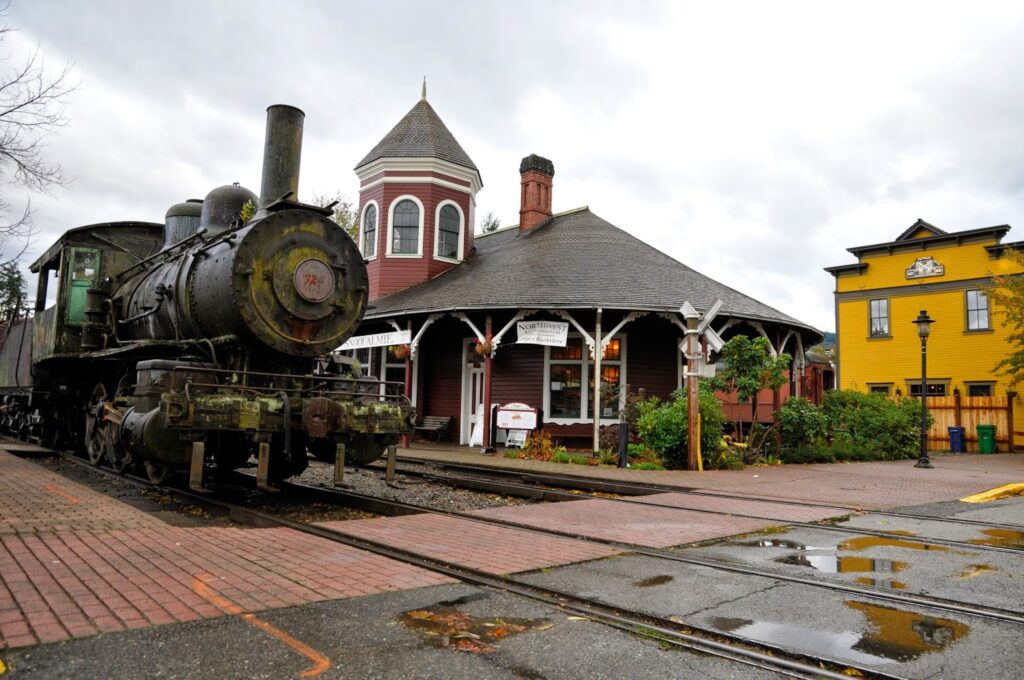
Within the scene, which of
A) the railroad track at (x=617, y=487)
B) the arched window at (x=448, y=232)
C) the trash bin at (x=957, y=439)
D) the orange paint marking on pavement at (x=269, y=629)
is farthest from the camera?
the arched window at (x=448, y=232)

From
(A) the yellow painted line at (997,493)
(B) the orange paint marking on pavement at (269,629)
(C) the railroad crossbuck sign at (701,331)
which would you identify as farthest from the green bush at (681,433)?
(B) the orange paint marking on pavement at (269,629)

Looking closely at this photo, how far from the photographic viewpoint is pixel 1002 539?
242 inches

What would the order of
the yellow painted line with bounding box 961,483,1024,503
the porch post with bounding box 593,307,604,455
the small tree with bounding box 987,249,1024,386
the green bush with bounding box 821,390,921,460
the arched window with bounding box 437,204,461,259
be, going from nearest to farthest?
the yellow painted line with bounding box 961,483,1024,503
the porch post with bounding box 593,307,604,455
the green bush with bounding box 821,390,921,460
the small tree with bounding box 987,249,1024,386
the arched window with bounding box 437,204,461,259

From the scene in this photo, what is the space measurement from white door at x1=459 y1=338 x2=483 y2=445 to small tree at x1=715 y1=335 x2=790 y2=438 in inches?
257

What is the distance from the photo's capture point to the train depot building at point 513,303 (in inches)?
625

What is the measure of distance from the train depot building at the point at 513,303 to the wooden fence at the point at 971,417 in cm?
521

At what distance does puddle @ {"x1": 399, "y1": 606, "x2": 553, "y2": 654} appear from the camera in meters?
3.35

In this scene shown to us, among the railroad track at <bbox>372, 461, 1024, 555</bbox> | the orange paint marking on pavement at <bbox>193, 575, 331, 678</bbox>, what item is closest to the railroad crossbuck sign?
the railroad track at <bbox>372, 461, 1024, 555</bbox>

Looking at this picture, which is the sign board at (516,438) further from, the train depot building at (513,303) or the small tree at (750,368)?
the small tree at (750,368)

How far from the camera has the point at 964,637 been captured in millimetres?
3498

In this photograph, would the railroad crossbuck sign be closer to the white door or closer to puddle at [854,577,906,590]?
the white door

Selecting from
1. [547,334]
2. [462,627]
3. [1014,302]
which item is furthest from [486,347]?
[1014,302]

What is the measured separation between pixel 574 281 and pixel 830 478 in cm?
701

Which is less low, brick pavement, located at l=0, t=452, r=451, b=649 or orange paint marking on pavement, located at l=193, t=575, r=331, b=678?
brick pavement, located at l=0, t=452, r=451, b=649
